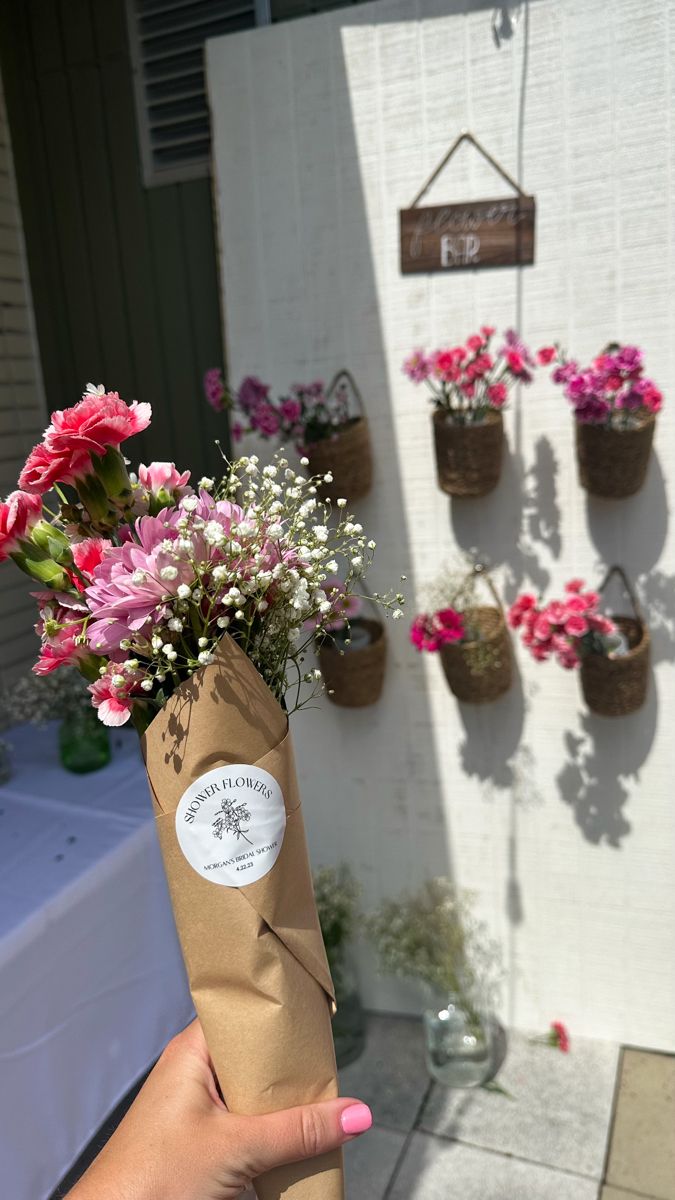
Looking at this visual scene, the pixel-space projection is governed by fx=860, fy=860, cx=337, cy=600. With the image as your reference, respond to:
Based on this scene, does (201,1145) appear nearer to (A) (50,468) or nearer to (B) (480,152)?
(A) (50,468)

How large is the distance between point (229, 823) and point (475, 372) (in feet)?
5.51

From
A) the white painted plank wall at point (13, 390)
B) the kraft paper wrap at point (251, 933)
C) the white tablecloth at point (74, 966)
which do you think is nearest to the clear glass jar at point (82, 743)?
the white tablecloth at point (74, 966)

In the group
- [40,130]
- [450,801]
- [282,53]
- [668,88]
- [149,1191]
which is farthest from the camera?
[40,130]

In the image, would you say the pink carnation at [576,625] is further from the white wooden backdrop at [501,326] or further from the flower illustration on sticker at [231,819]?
the flower illustration on sticker at [231,819]

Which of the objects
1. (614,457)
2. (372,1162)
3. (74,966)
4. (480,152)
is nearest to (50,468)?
(74,966)

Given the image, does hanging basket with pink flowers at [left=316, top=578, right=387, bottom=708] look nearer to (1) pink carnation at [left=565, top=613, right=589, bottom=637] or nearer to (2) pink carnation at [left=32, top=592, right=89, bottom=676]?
(1) pink carnation at [left=565, top=613, right=589, bottom=637]

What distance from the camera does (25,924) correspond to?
71.1 inches

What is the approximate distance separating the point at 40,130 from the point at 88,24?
39cm

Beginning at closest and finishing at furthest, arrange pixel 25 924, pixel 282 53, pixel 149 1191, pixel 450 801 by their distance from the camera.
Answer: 1. pixel 149 1191
2. pixel 25 924
3. pixel 282 53
4. pixel 450 801

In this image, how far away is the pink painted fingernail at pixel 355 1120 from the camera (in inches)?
45.5

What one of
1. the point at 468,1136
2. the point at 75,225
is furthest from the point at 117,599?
the point at 75,225

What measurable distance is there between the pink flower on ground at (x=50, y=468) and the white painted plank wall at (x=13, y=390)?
2195mm

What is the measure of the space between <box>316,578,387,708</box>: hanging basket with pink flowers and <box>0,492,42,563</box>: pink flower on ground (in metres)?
1.61

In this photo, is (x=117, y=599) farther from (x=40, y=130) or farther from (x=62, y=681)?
(x=40, y=130)
